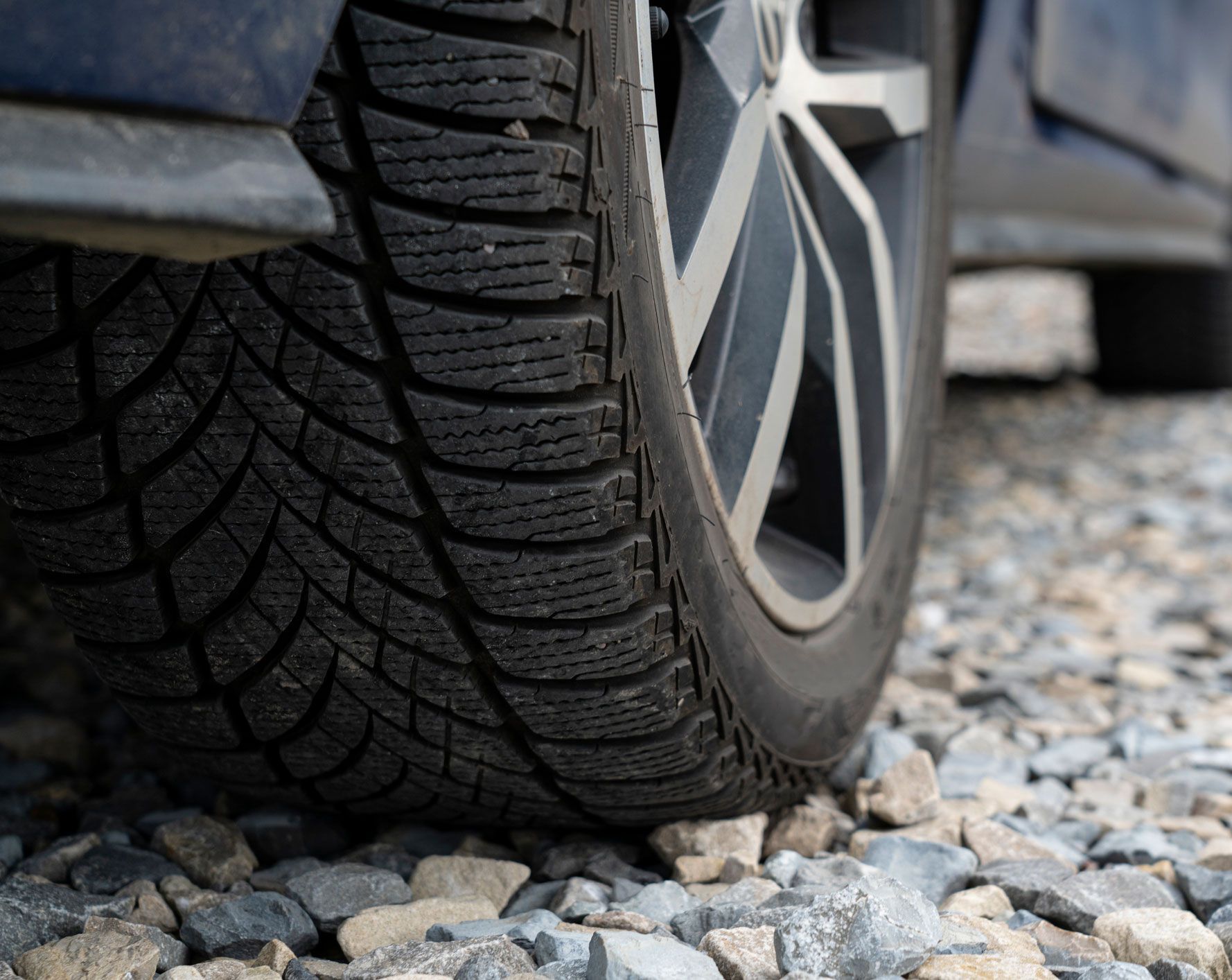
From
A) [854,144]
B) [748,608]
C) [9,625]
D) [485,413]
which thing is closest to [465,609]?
[485,413]

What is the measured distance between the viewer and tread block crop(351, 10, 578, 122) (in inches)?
24.0

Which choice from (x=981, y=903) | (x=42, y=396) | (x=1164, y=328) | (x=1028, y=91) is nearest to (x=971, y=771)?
(x=981, y=903)

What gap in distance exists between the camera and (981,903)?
843 millimetres

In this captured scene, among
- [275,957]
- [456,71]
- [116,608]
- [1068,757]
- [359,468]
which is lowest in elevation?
[1068,757]

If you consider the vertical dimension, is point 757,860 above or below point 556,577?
below

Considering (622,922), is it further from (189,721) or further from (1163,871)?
(1163,871)

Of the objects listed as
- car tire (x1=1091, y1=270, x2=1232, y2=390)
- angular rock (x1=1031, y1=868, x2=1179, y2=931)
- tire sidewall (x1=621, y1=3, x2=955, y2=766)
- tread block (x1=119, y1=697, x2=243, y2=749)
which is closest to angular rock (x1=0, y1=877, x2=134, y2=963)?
tread block (x1=119, y1=697, x2=243, y2=749)

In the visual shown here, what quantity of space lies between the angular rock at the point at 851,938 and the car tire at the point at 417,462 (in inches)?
6.0

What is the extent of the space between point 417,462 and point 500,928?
332 millimetres

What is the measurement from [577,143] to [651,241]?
4.0 inches

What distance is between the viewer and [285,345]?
0.65m

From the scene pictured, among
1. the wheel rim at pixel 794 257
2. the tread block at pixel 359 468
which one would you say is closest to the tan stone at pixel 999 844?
the wheel rim at pixel 794 257

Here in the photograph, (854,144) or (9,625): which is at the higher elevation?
(854,144)

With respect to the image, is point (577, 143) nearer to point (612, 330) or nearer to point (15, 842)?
point (612, 330)
